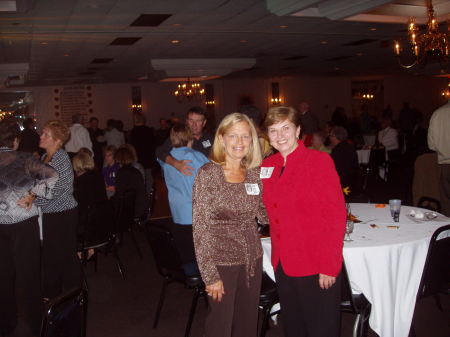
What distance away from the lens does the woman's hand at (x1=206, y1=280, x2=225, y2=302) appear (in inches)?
85.2

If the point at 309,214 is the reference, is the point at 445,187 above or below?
below

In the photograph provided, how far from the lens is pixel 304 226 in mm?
2172

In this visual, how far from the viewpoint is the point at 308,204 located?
7.03ft

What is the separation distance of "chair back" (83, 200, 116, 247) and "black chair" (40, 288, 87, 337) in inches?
88.7

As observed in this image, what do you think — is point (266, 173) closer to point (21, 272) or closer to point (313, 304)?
point (313, 304)

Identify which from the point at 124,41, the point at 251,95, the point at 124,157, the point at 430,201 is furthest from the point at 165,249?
the point at 251,95

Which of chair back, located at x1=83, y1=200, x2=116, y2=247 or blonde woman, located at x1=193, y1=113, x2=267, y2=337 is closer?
blonde woman, located at x1=193, y1=113, x2=267, y2=337

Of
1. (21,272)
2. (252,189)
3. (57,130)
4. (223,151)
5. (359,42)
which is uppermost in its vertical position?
(359,42)

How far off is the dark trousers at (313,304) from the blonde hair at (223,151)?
1.78 ft

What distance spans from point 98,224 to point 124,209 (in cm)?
47

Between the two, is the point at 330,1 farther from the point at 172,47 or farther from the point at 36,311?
the point at 36,311

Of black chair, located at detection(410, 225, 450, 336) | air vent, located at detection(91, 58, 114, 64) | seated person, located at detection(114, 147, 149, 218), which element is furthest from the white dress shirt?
black chair, located at detection(410, 225, 450, 336)

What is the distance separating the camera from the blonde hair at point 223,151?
2.25m

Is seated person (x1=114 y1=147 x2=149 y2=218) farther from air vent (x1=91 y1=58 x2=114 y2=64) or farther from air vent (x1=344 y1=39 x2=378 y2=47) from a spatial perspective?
air vent (x1=344 y1=39 x2=378 y2=47)
